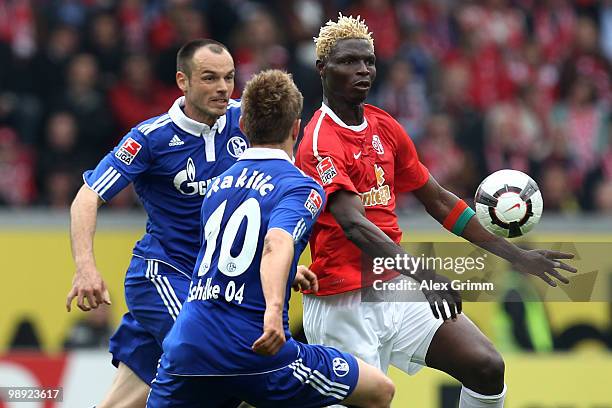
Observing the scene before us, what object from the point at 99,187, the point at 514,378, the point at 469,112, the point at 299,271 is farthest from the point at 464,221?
the point at 469,112

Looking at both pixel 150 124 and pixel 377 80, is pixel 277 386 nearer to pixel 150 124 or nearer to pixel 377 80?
pixel 150 124

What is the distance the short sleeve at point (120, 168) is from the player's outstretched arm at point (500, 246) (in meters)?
1.65

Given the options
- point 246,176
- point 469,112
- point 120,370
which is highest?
point 469,112

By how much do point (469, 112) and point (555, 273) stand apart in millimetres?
5986

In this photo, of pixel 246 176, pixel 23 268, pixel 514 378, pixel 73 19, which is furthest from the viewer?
pixel 73 19

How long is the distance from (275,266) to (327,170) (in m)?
1.39

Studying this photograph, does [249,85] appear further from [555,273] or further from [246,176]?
[555,273]

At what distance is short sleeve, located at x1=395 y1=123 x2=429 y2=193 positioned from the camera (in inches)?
281

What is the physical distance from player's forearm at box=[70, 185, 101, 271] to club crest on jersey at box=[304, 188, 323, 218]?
55.5 inches

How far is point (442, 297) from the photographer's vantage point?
246 inches

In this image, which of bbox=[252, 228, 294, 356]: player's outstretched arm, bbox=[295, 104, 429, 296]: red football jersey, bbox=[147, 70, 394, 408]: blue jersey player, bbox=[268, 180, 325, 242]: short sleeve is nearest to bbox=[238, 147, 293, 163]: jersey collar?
bbox=[147, 70, 394, 408]: blue jersey player

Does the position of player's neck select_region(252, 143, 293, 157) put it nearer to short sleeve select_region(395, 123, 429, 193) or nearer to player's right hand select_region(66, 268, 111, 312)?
player's right hand select_region(66, 268, 111, 312)

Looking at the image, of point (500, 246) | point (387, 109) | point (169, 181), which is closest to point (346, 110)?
point (169, 181)

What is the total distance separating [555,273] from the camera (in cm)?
682
